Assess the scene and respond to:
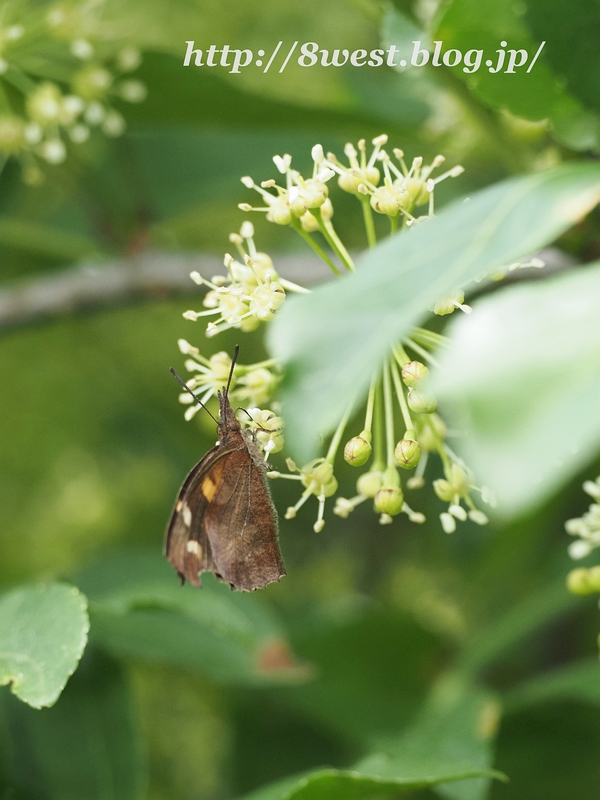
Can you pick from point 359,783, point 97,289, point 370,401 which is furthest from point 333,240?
point 97,289

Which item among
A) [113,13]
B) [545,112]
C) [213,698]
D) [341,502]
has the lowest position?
[213,698]

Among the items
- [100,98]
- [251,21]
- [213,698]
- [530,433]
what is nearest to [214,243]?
[251,21]

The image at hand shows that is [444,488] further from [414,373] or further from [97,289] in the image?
[97,289]

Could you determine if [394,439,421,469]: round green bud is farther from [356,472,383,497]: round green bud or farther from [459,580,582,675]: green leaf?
[459,580,582,675]: green leaf

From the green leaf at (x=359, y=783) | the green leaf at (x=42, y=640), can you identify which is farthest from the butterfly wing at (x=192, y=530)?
the green leaf at (x=359, y=783)

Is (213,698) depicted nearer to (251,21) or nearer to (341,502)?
(341,502)

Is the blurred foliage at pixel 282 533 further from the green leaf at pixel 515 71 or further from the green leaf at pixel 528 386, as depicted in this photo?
the green leaf at pixel 528 386
